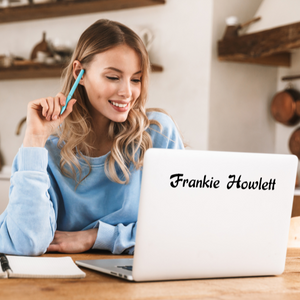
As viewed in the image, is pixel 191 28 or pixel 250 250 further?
pixel 191 28

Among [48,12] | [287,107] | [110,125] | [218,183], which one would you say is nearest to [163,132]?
[110,125]

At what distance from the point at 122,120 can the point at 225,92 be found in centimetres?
160

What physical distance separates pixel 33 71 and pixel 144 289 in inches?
104

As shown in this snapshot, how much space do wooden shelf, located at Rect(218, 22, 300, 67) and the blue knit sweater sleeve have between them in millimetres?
1822

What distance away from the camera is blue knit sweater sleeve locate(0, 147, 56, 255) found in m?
1.05

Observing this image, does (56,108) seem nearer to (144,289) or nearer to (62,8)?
(144,289)

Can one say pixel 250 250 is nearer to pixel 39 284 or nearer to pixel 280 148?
pixel 39 284

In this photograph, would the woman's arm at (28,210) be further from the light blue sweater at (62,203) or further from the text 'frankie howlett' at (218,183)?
the text 'frankie howlett' at (218,183)

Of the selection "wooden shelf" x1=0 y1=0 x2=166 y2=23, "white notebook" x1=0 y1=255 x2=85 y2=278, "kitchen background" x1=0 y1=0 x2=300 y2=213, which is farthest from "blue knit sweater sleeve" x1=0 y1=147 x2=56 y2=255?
"wooden shelf" x1=0 y1=0 x2=166 y2=23

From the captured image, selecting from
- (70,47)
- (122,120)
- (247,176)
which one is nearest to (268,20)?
(70,47)

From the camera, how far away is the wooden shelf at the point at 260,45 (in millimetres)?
2416

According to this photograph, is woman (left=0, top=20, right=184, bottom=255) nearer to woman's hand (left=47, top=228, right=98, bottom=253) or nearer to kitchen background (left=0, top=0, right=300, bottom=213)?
woman's hand (left=47, top=228, right=98, bottom=253)

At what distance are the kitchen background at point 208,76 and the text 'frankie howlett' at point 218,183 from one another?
186 centimetres

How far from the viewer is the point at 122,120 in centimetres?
132
